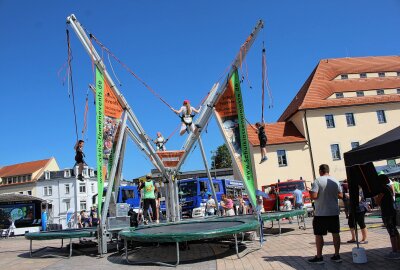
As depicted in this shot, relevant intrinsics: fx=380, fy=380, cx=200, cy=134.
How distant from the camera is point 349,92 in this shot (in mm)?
45125

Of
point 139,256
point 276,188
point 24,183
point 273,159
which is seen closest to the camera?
point 139,256

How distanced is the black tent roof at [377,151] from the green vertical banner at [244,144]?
318 centimetres

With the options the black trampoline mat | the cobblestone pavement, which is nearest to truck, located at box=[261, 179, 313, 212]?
the cobblestone pavement

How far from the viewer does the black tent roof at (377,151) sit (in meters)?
5.74

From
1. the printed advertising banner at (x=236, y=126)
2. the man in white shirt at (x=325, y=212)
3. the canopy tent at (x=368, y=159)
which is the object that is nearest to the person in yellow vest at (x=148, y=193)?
the printed advertising banner at (x=236, y=126)

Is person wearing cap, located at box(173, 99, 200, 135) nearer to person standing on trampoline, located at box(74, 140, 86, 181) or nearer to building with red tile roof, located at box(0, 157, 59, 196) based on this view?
person standing on trampoline, located at box(74, 140, 86, 181)

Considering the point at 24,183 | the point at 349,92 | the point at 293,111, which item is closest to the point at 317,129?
the point at 293,111

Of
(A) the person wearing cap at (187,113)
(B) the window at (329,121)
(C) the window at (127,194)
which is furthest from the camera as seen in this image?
(B) the window at (329,121)

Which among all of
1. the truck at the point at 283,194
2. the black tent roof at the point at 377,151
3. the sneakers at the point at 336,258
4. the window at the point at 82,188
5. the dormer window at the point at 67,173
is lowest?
the sneakers at the point at 336,258

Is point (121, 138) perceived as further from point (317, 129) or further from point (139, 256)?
point (317, 129)

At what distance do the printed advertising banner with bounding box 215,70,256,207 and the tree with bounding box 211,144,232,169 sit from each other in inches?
2473

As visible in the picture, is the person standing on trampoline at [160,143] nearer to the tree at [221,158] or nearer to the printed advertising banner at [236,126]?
the printed advertising banner at [236,126]

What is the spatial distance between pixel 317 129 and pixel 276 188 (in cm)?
2165

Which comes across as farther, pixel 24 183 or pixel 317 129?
pixel 24 183
